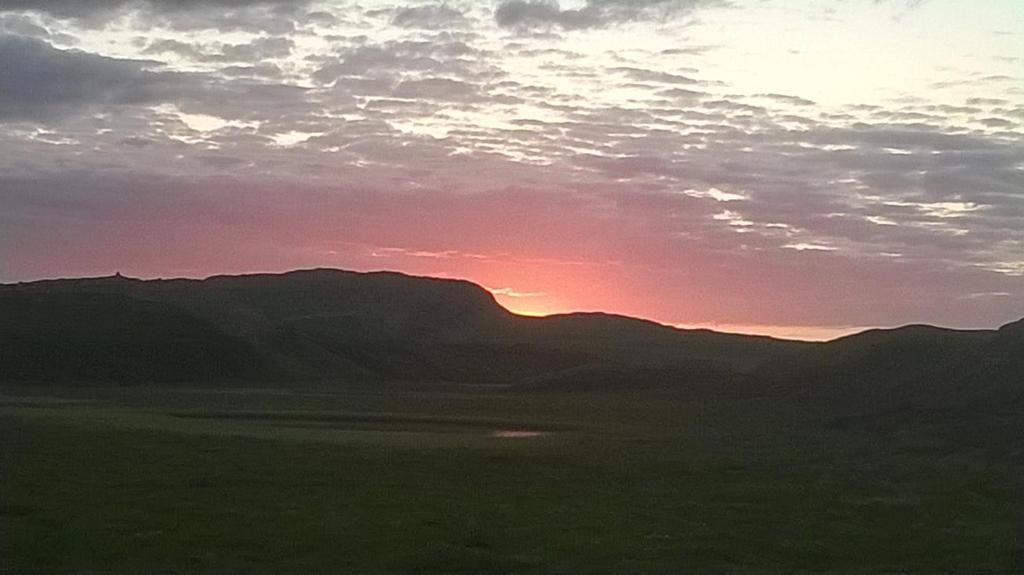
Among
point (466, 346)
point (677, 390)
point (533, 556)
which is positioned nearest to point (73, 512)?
point (533, 556)

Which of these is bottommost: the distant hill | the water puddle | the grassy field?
the grassy field

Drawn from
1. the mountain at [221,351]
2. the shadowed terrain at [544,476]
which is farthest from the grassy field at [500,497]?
the mountain at [221,351]

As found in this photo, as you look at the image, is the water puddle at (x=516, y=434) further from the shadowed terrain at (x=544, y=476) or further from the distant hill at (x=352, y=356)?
the distant hill at (x=352, y=356)

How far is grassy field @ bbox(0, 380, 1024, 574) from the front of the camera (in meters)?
22.1

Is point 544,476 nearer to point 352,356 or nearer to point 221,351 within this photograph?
point 221,351

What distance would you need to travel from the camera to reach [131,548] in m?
21.9

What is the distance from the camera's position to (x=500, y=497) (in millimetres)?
31062

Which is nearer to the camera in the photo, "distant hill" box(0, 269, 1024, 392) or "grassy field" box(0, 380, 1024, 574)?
"grassy field" box(0, 380, 1024, 574)

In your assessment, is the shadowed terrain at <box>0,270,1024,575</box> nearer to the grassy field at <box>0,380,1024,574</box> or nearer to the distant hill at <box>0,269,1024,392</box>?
the grassy field at <box>0,380,1024,574</box>

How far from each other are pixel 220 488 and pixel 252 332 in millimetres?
120816

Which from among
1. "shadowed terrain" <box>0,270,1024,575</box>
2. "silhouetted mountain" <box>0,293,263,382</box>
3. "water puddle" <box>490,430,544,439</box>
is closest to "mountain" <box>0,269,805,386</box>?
"silhouetted mountain" <box>0,293,263,382</box>

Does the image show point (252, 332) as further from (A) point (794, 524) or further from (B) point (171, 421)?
(A) point (794, 524)

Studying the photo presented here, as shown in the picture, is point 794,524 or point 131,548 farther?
point 794,524

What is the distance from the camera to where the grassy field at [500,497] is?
22.1 m
